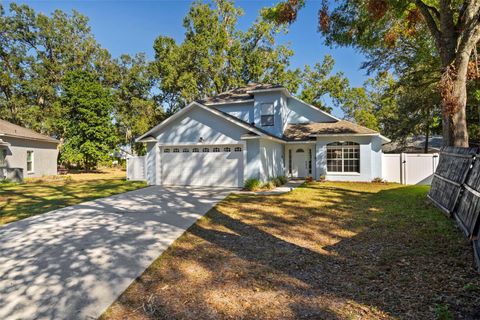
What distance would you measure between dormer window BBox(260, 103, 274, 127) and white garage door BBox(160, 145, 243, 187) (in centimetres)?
460

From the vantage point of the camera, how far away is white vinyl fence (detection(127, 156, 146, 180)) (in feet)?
65.3

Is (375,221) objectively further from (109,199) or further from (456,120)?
(109,199)

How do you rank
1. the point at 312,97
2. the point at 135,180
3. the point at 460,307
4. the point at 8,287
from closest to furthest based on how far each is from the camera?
the point at 460,307, the point at 8,287, the point at 135,180, the point at 312,97

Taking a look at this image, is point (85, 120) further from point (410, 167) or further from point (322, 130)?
point (410, 167)

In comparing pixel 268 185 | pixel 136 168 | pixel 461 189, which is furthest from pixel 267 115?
pixel 461 189

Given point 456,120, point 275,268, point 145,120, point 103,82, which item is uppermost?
point 103,82

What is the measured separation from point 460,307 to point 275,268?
2.45m

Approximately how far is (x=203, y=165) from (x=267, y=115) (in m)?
6.04

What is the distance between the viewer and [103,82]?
35562mm

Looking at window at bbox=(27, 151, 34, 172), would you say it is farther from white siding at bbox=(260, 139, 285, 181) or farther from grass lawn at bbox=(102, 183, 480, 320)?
grass lawn at bbox=(102, 183, 480, 320)

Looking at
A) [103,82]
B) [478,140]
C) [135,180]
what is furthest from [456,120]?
[103,82]

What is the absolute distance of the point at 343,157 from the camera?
18.2 metres

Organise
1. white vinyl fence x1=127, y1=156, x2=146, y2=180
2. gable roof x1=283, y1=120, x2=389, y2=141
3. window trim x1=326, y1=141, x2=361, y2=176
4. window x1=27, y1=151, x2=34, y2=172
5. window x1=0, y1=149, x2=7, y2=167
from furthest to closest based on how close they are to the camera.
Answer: window x1=27, y1=151, x2=34, y2=172, white vinyl fence x1=127, y1=156, x2=146, y2=180, window x1=0, y1=149, x2=7, y2=167, window trim x1=326, y1=141, x2=361, y2=176, gable roof x1=283, y1=120, x2=389, y2=141

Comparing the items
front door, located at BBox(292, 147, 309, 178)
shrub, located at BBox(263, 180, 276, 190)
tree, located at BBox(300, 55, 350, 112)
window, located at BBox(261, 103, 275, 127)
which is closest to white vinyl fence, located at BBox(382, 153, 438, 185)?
front door, located at BBox(292, 147, 309, 178)
